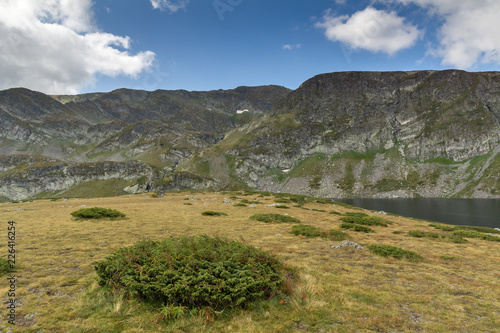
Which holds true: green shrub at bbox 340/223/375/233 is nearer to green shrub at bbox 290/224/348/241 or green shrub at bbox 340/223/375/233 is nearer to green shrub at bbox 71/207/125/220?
green shrub at bbox 290/224/348/241

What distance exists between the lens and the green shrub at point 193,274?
22.5 ft

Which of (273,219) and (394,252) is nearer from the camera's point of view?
(394,252)

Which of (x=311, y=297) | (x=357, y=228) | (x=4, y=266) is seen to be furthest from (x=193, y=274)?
(x=357, y=228)

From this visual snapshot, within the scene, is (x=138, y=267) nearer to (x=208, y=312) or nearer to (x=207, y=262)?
(x=207, y=262)

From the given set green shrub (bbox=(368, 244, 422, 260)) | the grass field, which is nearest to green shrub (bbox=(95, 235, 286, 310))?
the grass field

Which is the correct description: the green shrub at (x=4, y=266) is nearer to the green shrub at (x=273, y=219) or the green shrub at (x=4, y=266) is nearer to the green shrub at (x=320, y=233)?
the green shrub at (x=320, y=233)

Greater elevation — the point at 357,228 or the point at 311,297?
the point at 311,297

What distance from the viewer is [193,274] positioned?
293 inches

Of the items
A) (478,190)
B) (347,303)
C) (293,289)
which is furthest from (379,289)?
(478,190)

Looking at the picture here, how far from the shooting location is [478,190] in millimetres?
129750

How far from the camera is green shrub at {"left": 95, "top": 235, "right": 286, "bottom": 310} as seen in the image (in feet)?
22.5

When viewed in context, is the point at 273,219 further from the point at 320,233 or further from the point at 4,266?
the point at 4,266

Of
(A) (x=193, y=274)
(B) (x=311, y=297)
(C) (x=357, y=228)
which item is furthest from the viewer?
(C) (x=357, y=228)

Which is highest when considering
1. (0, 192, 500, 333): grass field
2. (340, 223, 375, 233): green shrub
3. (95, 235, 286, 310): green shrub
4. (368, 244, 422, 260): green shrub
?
(95, 235, 286, 310): green shrub
